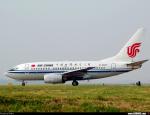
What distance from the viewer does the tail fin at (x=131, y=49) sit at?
56812mm

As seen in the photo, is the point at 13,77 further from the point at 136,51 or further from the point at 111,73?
the point at 136,51

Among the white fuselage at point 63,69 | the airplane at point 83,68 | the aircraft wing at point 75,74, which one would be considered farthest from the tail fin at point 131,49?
the aircraft wing at point 75,74

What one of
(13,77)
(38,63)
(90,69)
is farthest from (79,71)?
(13,77)

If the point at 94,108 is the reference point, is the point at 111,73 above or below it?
above

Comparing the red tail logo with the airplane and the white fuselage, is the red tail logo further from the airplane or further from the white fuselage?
the white fuselage

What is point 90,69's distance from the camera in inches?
2178

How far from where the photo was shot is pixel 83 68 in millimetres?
55406

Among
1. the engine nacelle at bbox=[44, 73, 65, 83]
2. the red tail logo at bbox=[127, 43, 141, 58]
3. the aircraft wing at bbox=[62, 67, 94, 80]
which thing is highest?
the red tail logo at bbox=[127, 43, 141, 58]

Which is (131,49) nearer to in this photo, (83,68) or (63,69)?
(83,68)

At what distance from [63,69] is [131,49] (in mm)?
10491

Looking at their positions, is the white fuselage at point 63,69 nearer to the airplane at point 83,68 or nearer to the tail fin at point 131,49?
the airplane at point 83,68

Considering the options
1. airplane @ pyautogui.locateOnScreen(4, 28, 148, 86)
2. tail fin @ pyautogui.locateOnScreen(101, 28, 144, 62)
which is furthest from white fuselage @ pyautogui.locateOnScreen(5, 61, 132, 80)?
tail fin @ pyautogui.locateOnScreen(101, 28, 144, 62)

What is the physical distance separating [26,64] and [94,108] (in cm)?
4269

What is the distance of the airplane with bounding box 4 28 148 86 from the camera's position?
54562 mm
